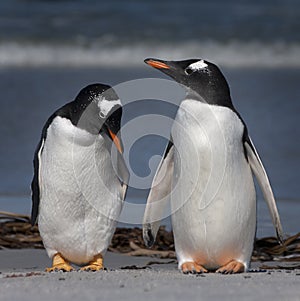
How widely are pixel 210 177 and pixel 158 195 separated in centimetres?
46

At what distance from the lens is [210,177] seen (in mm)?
4887

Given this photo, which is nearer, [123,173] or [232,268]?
[232,268]

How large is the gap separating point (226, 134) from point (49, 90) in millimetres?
9976

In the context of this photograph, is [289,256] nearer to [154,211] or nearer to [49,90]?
[154,211]

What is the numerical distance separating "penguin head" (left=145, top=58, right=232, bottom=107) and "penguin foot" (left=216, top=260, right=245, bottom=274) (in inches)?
30.3

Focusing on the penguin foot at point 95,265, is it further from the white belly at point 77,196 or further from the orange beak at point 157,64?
the orange beak at point 157,64

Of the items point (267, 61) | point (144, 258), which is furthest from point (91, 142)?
point (267, 61)

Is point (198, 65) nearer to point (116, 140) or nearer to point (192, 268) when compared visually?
point (116, 140)

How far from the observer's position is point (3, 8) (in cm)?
2556

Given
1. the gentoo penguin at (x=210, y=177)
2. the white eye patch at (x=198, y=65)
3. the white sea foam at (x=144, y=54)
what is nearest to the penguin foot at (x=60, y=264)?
the gentoo penguin at (x=210, y=177)

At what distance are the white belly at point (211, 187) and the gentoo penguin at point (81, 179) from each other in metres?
0.33

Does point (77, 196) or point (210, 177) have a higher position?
point (210, 177)

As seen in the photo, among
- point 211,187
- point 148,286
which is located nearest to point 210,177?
point 211,187

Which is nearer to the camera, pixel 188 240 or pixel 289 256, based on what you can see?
pixel 188 240
